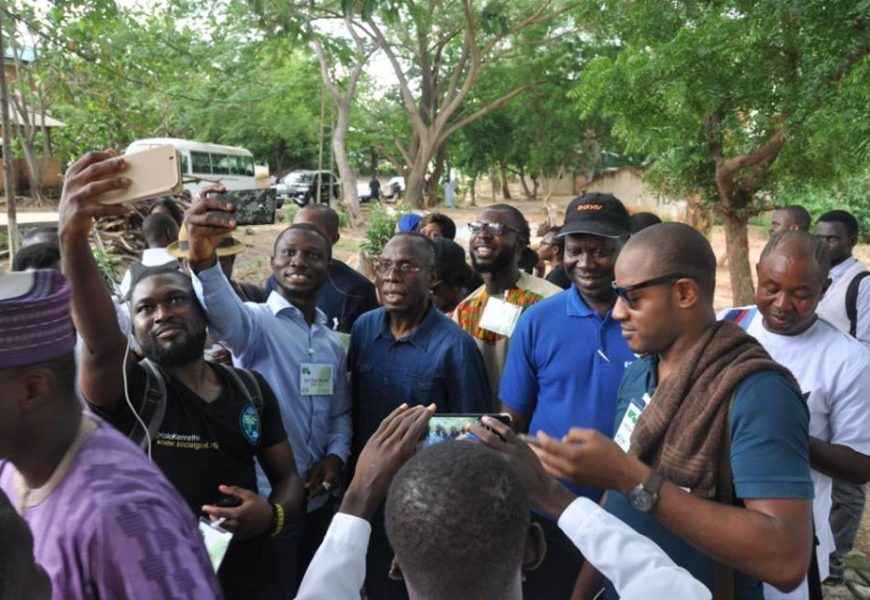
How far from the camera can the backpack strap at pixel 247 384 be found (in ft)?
7.79


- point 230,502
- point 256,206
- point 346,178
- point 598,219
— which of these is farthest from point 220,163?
point 230,502

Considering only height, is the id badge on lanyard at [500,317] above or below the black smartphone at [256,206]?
below

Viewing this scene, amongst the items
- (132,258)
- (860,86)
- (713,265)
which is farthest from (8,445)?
(132,258)

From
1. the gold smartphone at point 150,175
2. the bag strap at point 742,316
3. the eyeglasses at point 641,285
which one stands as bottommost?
the bag strap at point 742,316

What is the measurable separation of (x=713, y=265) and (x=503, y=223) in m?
2.03

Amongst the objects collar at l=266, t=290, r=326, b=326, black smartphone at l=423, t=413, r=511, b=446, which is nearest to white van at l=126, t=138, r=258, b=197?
collar at l=266, t=290, r=326, b=326

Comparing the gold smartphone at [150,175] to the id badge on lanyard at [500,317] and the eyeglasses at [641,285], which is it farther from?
the id badge on lanyard at [500,317]

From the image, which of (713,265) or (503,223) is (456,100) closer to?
(503,223)

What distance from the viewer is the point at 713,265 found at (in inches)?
75.2

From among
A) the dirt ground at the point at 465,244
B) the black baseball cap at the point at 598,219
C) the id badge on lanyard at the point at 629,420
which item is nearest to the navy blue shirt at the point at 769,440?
the id badge on lanyard at the point at 629,420

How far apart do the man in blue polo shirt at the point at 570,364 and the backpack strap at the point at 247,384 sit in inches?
41.0

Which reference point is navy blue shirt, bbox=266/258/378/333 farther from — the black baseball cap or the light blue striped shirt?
the black baseball cap

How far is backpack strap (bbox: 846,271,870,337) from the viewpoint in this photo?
4.36m

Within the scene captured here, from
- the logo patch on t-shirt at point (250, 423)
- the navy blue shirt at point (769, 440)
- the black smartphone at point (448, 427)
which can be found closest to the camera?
the navy blue shirt at point (769, 440)
